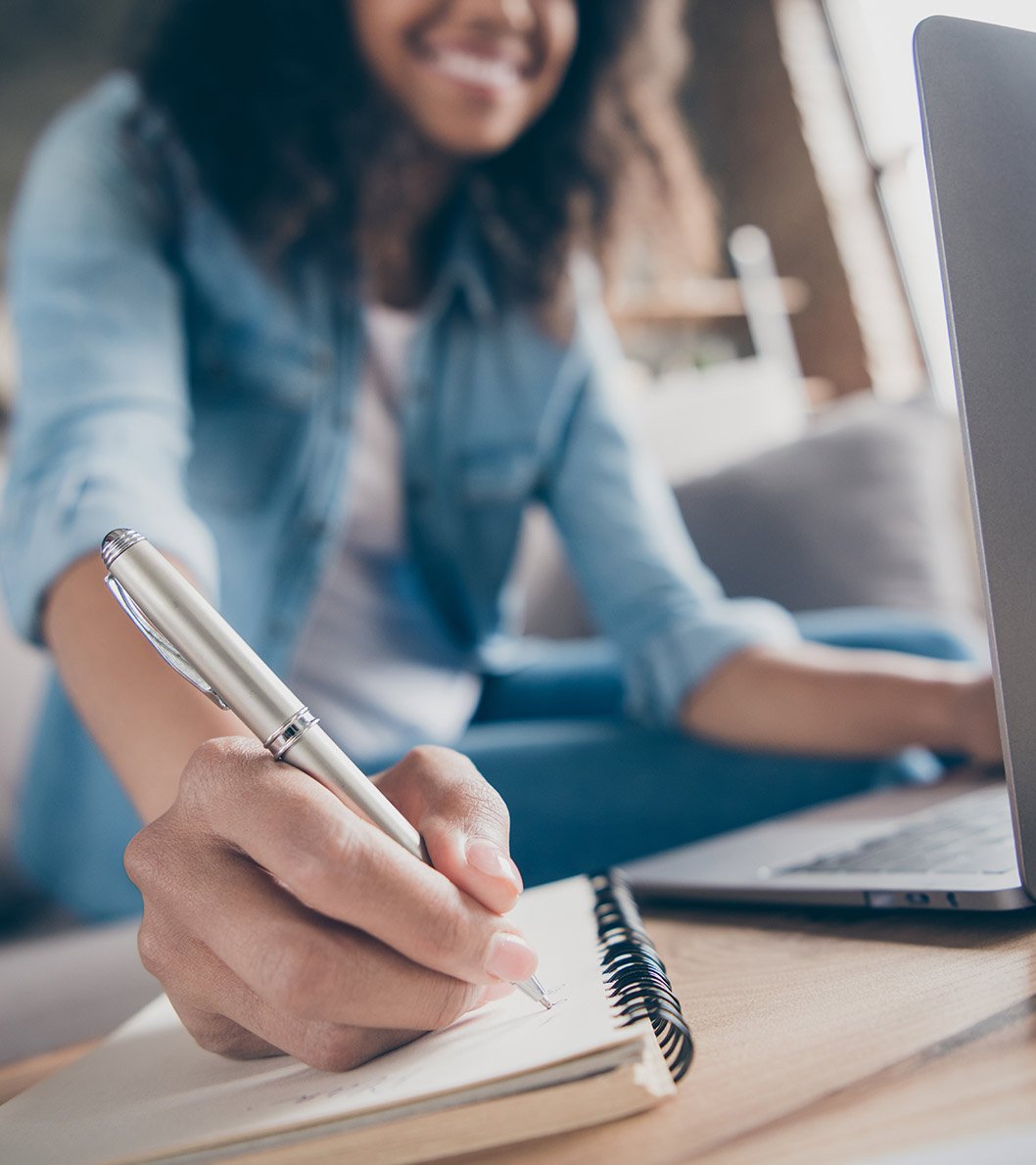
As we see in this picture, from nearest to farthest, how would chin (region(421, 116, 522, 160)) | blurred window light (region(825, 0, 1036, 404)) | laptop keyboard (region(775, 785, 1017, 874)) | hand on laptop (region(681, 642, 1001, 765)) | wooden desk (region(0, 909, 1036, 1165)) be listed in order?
wooden desk (region(0, 909, 1036, 1165)) → laptop keyboard (region(775, 785, 1017, 874)) → hand on laptop (region(681, 642, 1001, 765)) → chin (region(421, 116, 522, 160)) → blurred window light (region(825, 0, 1036, 404))

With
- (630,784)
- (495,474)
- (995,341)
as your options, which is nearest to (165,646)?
(995,341)

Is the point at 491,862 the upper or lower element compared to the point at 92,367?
lower

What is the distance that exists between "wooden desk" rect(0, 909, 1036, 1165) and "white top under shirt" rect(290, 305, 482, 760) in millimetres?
491

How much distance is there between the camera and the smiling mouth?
2.64 ft

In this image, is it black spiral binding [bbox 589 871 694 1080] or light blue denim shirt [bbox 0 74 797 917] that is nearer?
black spiral binding [bbox 589 871 694 1080]

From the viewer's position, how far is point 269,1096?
0.25 m

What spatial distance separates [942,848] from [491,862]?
211mm

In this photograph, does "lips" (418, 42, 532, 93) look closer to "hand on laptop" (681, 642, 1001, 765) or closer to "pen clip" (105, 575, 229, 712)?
"hand on laptop" (681, 642, 1001, 765)

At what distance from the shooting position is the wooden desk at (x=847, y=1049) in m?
0.20

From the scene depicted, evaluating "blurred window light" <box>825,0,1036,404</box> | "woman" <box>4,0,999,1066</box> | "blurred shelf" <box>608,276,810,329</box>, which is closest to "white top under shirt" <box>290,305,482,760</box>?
"woman" <box>4,0,999,1066</box>

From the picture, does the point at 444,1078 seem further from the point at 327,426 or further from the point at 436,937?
the point at 327,426

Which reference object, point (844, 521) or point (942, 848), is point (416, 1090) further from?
point (844, 521)

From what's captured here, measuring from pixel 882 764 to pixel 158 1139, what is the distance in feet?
1.83

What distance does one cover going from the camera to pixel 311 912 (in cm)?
25
